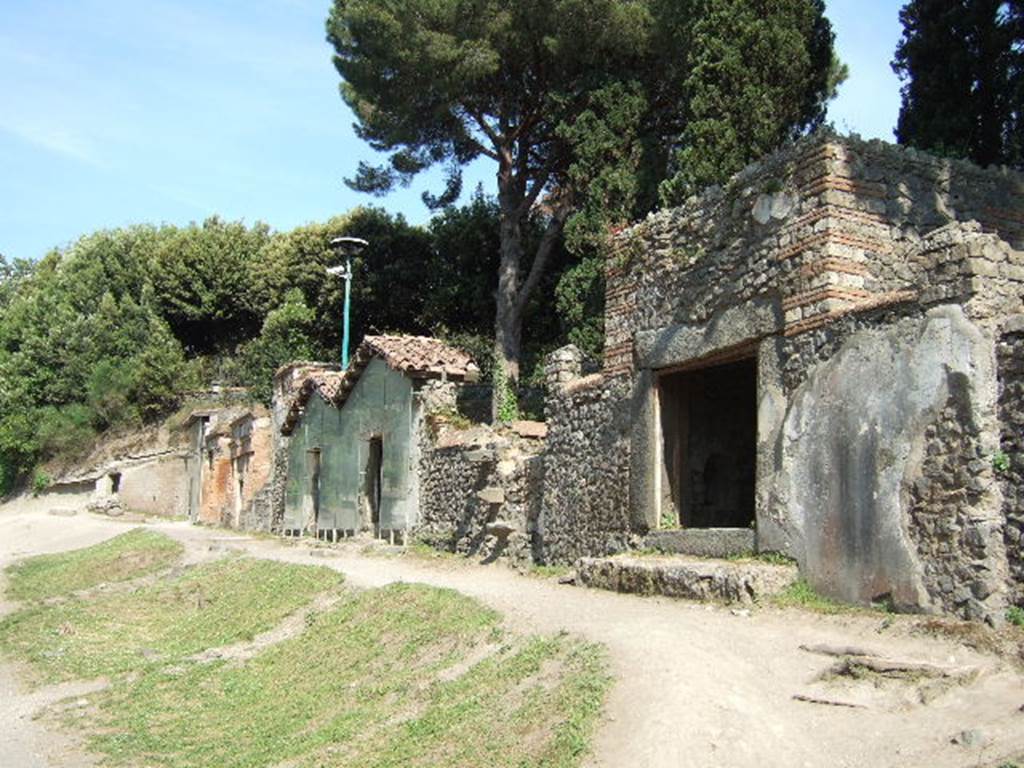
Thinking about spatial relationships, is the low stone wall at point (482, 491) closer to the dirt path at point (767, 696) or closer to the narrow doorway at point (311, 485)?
the dirt path at point (767, 696)

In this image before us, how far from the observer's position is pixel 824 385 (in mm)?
9430

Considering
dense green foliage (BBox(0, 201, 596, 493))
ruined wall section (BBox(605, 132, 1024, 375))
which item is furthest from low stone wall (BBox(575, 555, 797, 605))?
dense green foliage (BBox(0, 201, 596, 493))

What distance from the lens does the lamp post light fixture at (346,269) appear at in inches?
1019

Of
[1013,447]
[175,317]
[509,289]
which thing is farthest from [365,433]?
[175,317]

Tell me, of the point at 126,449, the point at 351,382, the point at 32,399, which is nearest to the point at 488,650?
the point at 351,382

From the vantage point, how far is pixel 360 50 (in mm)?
23703

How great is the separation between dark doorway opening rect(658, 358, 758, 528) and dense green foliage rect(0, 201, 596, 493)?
55.9 ft

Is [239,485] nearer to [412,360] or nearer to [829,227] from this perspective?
[412,360]

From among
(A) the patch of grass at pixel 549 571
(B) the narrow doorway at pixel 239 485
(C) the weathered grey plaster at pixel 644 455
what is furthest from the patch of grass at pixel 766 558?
(B) the narrow doorway at pixel 239 485

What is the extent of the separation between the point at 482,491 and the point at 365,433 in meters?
6.19

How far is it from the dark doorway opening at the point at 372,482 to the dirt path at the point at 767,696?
444 inches

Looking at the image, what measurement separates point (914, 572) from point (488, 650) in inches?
144

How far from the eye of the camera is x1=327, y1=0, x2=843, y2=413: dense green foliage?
660 inches

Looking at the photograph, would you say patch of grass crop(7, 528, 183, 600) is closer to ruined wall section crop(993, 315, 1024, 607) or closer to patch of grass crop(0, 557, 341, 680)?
patch of grass crop(0, 557, 341, 680)
